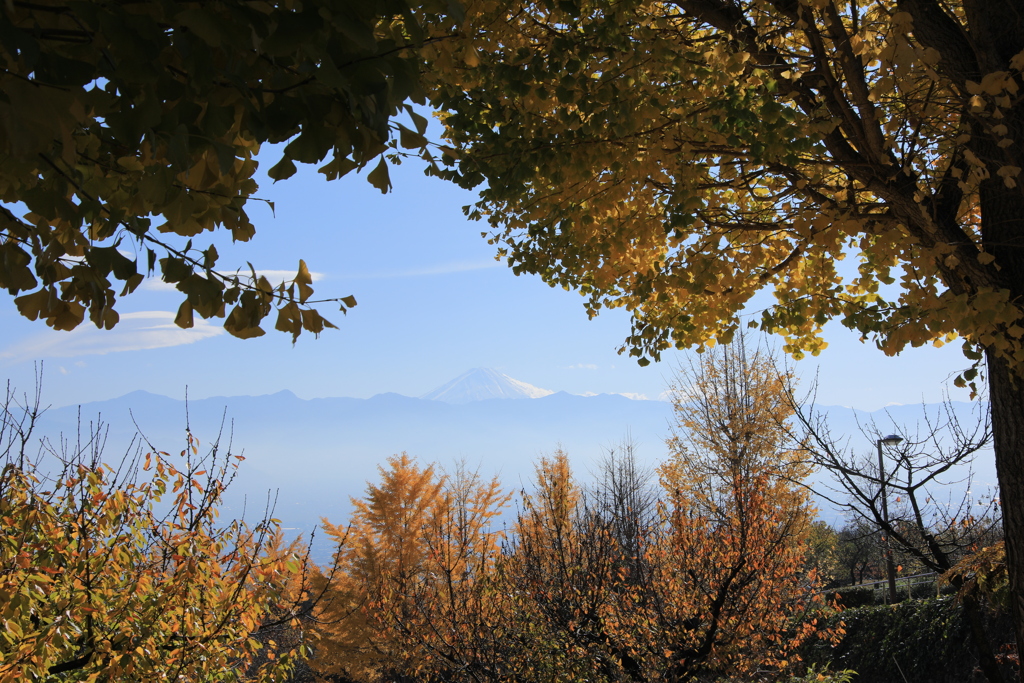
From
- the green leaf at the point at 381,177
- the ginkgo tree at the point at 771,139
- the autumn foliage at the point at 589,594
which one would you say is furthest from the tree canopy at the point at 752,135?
the autumn foliage at the point at 589,594

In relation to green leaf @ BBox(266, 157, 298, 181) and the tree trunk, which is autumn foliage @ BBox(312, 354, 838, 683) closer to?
the tree trunk

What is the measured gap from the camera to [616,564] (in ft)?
27.7

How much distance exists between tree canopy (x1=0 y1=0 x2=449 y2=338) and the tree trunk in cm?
389

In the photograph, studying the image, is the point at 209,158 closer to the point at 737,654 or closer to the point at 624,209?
the point at 624,209

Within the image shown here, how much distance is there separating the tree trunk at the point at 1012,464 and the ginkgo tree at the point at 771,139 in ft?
0.03

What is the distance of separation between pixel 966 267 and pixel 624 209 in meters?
2.35

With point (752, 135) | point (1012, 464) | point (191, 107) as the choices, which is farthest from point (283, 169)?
point (1012, 464)

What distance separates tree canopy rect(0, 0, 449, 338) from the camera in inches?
52.6

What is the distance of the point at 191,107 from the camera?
4.78 ft

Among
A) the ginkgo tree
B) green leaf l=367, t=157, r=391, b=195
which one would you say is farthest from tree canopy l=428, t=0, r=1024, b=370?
green leaf l=367, t=157, r=391, b=195

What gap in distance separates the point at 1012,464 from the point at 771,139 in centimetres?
236

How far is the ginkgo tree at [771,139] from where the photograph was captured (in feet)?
11.6

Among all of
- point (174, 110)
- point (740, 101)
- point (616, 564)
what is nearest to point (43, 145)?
point (174, 110)

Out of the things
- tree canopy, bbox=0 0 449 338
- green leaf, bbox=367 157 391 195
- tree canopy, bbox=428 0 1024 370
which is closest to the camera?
tree canopy, bbox=0 0 449 338
